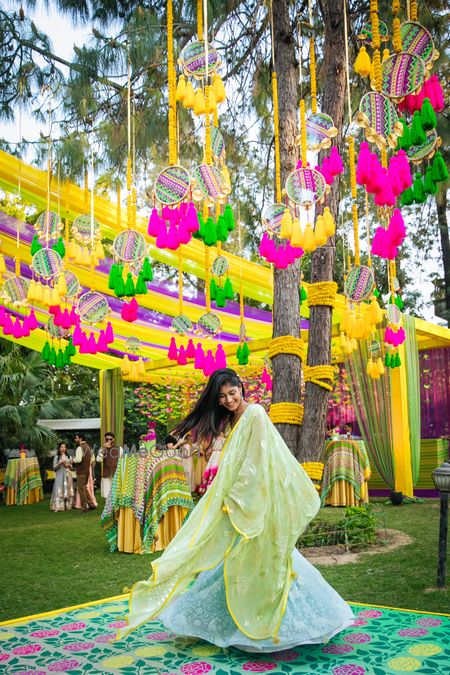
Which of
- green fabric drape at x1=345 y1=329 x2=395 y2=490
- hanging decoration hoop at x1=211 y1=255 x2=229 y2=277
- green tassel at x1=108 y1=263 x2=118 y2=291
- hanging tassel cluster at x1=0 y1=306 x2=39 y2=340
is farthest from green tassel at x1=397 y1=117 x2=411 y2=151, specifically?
green fabric drape at x1=345 y1=329 x2=395 y2=490

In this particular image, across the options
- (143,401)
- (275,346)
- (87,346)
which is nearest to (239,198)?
(87,346)

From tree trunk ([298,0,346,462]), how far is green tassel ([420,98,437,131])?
1.86 m

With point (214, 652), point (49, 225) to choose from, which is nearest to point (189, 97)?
point (214, 652)

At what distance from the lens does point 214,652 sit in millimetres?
3006

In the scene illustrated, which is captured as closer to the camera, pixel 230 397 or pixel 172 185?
pixel 230 397

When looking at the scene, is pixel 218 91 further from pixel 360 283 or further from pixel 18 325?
pixel 18 325

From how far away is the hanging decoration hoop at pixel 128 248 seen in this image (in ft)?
18.2

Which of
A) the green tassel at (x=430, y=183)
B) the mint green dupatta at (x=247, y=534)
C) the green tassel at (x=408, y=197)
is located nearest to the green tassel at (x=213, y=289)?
the green tassel at (x=408, y=197)

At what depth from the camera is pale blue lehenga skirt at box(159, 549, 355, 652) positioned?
292 centimetres

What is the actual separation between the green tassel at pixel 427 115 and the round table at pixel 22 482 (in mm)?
10653

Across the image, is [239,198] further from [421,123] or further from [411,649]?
[411,649]

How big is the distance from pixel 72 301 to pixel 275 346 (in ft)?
10.6

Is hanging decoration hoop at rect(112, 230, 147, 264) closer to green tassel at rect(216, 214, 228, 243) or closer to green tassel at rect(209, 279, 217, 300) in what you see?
green tassel at rect(209, 279, 217, 300)

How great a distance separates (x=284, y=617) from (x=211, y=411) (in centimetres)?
96
